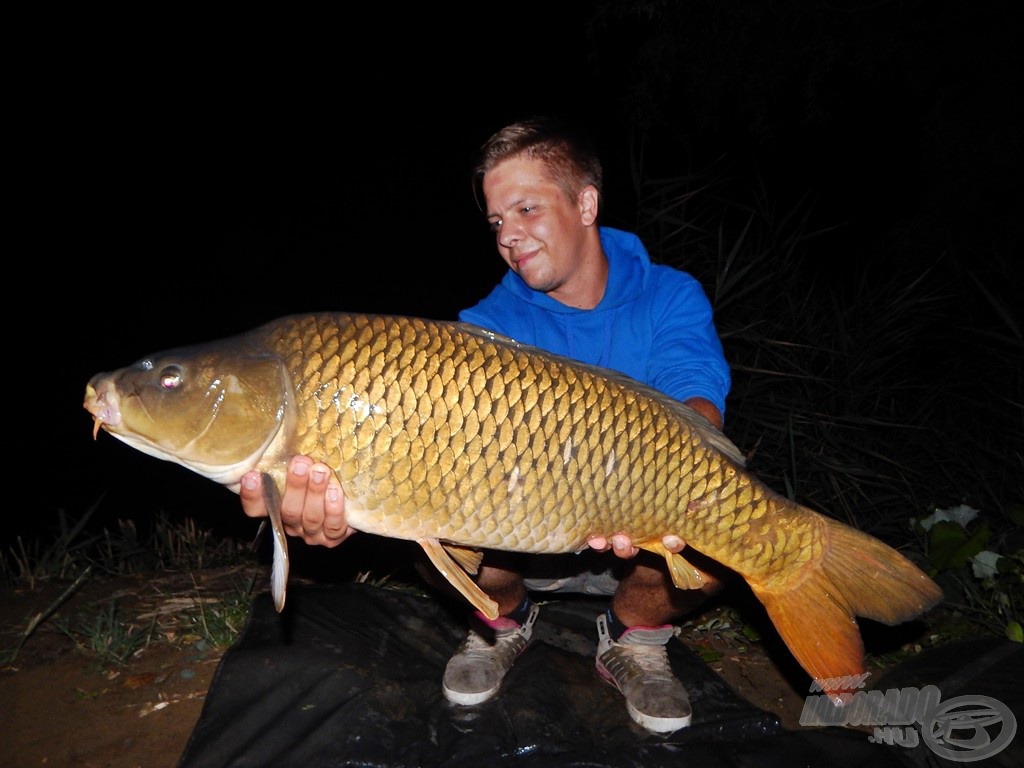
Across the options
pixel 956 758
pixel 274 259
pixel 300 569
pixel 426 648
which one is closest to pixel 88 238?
pixel 274 259

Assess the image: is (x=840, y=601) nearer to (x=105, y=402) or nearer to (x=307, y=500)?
(x=307, y=500)

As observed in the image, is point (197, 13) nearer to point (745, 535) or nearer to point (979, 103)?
point (979, 103)

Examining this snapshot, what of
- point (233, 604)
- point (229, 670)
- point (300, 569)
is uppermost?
point (229, 670)

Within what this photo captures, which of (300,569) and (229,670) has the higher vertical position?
(229,670)

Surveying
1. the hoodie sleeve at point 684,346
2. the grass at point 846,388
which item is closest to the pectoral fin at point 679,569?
the hoodie sleeve at point 684,346

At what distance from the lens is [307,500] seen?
1.39 metres

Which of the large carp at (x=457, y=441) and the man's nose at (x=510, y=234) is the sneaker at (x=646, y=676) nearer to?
the large carp at (x=457, y=441)

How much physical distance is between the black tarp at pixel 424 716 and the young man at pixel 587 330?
2.4 inches

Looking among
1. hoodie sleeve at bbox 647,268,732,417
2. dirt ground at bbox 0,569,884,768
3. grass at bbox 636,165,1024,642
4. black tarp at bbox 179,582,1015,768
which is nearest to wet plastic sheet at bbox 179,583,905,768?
black tarp at bbox 179,582,1015,768

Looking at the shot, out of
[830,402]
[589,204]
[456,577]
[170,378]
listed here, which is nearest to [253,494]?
[170,378]

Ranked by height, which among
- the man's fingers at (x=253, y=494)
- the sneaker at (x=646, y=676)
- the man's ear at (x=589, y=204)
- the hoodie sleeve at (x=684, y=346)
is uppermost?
the man's ear at (x=589, y=204)

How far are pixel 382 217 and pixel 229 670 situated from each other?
1380cm

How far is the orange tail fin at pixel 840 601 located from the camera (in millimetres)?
1501

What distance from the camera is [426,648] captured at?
2021 millimetres
